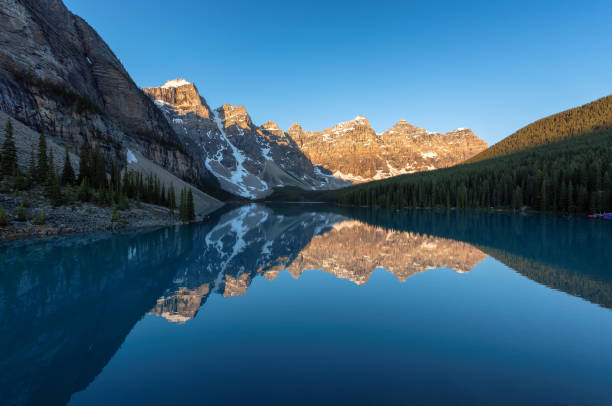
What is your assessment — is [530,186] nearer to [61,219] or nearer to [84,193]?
[84,193]

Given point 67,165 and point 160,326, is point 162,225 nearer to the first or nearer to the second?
point 67,165

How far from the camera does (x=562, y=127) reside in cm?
14025

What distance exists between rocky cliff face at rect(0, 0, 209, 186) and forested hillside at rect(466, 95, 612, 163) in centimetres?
17020

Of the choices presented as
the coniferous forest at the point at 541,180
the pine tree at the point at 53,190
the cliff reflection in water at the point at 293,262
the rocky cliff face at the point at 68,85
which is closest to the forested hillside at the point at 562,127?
Answer: the coniferous forest at the point at 541,180

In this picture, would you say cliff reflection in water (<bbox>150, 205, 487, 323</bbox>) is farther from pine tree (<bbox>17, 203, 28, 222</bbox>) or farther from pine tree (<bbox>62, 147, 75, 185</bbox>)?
pine tree (<bbox>62, 147, 75, 185</bbox>)

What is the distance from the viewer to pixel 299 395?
6.69 m

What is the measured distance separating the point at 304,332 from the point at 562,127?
605 ft

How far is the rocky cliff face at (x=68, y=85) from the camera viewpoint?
6431cm

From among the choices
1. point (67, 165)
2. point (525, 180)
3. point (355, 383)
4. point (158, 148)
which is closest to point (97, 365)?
point (355, 383)

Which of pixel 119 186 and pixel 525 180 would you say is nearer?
pixel 119 186

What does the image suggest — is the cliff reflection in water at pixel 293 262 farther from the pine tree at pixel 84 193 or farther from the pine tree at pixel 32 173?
the pine tree at pixel 32 173

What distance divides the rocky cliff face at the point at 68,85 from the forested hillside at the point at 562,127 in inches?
6701

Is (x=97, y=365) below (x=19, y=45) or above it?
below

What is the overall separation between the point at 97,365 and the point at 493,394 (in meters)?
10.2
